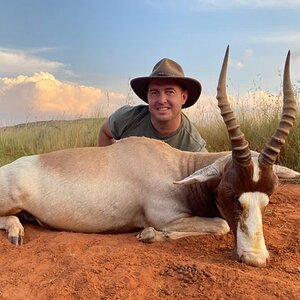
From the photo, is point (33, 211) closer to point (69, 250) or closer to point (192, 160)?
point (69, 250)

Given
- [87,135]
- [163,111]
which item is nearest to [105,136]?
[163,111]

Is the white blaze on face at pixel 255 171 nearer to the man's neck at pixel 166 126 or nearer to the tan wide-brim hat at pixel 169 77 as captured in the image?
the tan wide-brim hat at pixel 169 77

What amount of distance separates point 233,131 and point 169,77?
2464 millimetres

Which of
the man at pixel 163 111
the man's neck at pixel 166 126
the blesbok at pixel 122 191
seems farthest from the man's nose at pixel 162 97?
the blesbok at pixel 122 191

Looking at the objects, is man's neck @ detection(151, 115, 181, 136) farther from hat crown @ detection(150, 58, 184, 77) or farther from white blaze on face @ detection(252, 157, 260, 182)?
white blaze on face @ detection(252, 157, 260, 182)

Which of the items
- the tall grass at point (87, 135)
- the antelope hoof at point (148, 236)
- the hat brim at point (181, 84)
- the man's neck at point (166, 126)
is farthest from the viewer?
the tall grass at point (87, 135)

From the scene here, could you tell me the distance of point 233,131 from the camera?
443 cm

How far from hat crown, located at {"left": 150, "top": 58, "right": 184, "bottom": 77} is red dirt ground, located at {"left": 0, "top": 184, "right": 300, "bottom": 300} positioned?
2585mm

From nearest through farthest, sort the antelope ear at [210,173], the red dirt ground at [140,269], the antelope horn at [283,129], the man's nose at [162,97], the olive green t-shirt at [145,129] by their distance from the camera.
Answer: the red dirt ground at [140,269] < the antelope horn at [283,129] < the antelope ear at [210,173] < the man's nose at [162,97] < the olive green t-shirt at [145,129]

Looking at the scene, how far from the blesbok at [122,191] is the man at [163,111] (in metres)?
1.29

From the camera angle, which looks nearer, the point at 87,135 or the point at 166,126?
the point at 166,126

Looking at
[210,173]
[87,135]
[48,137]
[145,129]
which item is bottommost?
[48,137]

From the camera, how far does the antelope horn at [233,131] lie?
167 inches

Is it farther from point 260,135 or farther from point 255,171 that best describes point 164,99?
point 260,135
